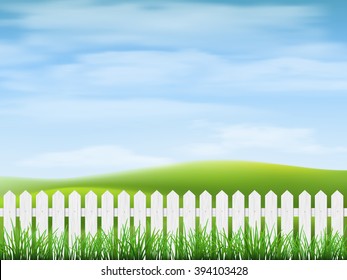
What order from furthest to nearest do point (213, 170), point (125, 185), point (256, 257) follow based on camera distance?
point (213, 170)
point (125, 185)
point (256, 257)

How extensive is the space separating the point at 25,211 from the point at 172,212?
2.23 metres

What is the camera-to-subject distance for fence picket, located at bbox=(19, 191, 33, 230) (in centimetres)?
1040

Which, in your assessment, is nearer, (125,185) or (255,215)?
(255,215)

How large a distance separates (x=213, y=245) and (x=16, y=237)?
8.67 ft

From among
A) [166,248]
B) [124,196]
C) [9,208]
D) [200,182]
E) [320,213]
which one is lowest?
[166,248]

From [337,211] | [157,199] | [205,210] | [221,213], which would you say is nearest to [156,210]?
[157,199]

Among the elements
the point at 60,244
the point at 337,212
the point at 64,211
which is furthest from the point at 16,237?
the point at 337,212

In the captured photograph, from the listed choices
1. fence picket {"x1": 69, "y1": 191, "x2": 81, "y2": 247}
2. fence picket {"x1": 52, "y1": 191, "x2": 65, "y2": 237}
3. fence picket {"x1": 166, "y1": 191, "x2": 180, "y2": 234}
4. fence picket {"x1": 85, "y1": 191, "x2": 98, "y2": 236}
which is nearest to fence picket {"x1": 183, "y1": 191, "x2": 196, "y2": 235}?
fence picket {"x1": 166, "y1": 191, "x2": 180, "y2": 234}

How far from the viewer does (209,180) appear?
21906 millimetres

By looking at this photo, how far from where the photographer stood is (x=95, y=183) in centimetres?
2225

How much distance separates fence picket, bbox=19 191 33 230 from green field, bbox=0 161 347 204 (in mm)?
9398

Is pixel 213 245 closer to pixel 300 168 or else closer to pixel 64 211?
pixel 64 211

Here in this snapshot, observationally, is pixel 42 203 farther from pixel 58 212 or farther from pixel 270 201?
pixel 270 201

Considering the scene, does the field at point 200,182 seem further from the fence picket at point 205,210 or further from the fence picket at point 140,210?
the fence picket at point 140,210
